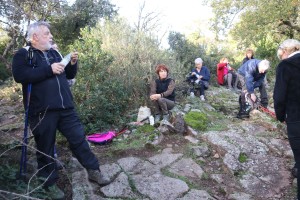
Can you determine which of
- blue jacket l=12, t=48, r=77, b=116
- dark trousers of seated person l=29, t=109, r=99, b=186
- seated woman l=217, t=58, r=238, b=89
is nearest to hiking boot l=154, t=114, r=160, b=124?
dark trousers of seated person l=29, t=109, r=99, b=186

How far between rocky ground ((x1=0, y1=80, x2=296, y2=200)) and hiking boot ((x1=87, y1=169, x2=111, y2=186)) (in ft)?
0.19

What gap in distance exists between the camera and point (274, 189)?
4.29 m

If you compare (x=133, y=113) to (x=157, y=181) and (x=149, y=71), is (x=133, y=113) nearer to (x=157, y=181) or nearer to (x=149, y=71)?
(x=149, y=71)

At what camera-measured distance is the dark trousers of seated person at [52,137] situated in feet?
11.1

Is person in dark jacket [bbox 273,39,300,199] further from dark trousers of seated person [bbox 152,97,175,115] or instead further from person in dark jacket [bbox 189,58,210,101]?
person in dark jacket [bbox 189,58,210,101]

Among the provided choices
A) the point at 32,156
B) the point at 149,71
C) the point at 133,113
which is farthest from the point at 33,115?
the point at 149,71

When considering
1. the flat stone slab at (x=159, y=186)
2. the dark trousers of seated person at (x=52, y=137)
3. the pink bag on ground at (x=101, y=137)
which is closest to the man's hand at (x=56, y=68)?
the dark trousers of seated person at (x=52, y=137)

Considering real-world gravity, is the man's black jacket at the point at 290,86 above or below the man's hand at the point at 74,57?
below

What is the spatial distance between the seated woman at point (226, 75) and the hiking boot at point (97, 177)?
8.18 m

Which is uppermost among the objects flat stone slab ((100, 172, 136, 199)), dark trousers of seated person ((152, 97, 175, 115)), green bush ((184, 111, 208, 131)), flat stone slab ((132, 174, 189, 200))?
dark trousers of seated person ((152, 97, 175, 115))

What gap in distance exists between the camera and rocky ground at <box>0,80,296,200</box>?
388cm

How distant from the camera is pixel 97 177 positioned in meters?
3.80

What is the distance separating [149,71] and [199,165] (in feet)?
11.5

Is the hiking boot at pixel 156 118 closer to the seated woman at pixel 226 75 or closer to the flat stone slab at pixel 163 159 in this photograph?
the flat stone slab at pixel 163 159
